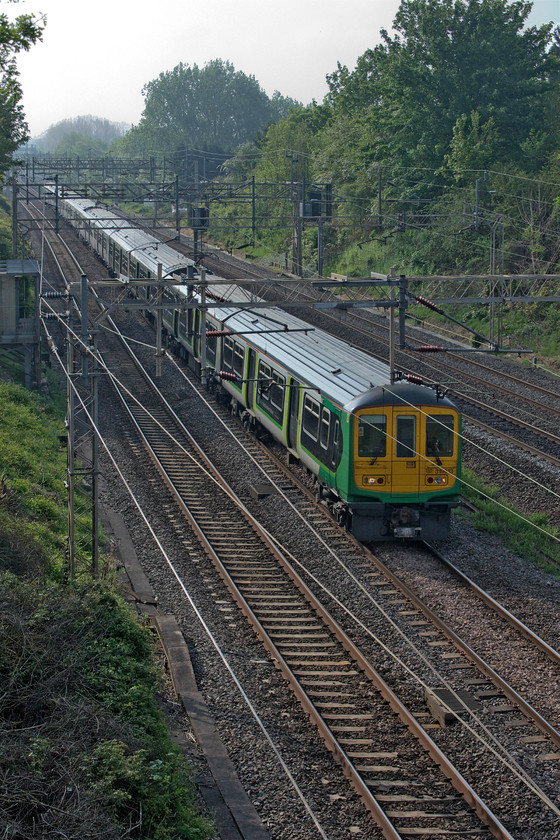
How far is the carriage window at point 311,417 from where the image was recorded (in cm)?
1616

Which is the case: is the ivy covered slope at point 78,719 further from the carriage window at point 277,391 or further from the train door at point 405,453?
the carriage window at point 277,391

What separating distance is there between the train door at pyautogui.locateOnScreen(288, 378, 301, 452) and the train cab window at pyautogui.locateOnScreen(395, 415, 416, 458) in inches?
124

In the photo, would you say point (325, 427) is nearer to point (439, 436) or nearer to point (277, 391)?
point (439, 436)

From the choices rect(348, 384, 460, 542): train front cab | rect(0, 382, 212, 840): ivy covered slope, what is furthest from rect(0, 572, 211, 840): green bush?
rect(348, 384, 460, 542): train front cab

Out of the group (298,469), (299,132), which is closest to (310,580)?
(298,469)

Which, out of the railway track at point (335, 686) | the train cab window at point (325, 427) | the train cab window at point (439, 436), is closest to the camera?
the railway track at point (335, 686)

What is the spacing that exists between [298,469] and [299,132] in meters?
47.8

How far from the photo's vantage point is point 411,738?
9.30 m

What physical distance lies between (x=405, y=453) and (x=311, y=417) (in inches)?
95.9

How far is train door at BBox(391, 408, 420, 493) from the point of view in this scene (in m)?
14.4

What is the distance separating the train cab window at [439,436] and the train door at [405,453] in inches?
8.1

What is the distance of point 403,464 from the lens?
14.6 metres

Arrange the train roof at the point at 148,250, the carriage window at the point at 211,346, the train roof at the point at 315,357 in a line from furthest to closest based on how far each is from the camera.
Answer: the train roof at the point at 148,250 → the carriage window at the point at 211,346 → the train roof at the point at 315,357

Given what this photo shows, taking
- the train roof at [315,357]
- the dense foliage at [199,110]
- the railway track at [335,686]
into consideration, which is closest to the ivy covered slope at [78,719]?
the railway track at [335,686]
